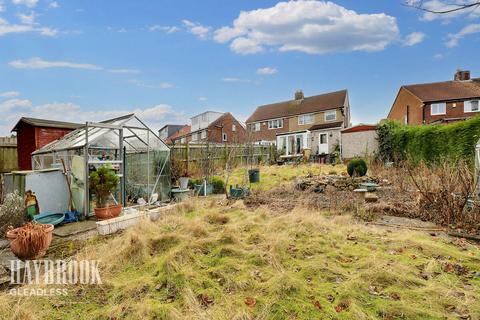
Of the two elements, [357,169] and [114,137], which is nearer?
[114,137]

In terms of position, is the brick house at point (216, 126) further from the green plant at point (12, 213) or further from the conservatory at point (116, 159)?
the green plant at point (12, 213)

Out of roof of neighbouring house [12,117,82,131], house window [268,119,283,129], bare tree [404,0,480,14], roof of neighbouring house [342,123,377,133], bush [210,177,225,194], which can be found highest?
house window [268,119,283,129]

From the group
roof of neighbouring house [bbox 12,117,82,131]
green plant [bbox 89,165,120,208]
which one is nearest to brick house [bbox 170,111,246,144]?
roof of neighbouring house [bbox 12,117,82,131]

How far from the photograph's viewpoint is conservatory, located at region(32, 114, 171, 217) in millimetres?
7478

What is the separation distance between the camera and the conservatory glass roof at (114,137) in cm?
782

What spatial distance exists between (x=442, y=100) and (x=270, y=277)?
29894 mm

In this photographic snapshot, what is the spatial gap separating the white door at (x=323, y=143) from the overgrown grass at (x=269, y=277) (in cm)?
1987

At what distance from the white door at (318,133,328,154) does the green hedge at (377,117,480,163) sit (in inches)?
255

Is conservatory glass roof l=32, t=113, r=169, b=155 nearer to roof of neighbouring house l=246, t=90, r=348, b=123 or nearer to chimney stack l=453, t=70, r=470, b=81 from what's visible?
roof of neighbouring house l=246, t=90, r=348, b=123

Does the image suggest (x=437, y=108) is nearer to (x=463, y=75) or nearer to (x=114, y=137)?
(x=463, y=75)

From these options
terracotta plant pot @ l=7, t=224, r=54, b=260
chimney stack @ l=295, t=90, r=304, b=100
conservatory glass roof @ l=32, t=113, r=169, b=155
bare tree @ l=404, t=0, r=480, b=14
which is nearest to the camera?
bare tree @ l=404, t=0, r=480, b=14

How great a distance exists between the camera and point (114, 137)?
8609 mm

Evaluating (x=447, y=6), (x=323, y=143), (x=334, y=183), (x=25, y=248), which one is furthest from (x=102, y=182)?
(x=323, y=143)

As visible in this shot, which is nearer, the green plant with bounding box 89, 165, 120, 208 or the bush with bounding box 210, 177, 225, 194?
the green plant with bounding box 89, 165, 120, 208
